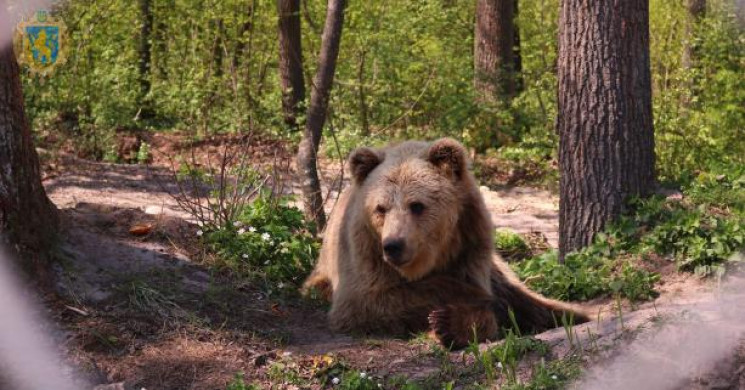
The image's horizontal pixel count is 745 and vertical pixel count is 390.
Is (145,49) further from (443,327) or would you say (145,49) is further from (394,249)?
(443,327)

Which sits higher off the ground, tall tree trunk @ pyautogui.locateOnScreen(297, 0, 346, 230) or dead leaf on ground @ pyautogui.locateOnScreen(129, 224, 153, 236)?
tall tree trunk @ pyautogui.locateOnScreen(297, 0, 346, 230)

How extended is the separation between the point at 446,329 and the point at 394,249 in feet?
1.68

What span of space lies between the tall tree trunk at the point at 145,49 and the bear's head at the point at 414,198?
369 inches

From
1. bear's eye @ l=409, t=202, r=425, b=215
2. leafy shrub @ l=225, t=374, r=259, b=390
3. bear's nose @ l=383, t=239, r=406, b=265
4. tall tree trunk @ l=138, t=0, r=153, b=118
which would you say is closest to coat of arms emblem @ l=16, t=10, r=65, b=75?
tall tree trunk @ l=138, t=0, r=153, b=118

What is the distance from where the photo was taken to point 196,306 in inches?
211

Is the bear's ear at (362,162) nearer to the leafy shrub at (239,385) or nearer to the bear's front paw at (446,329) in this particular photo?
the bear's front paw at (446,329)

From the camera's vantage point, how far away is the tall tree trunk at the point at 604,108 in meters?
6.52

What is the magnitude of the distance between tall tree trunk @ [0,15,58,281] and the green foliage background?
4990 millimetres

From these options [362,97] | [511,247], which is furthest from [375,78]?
[511,247]

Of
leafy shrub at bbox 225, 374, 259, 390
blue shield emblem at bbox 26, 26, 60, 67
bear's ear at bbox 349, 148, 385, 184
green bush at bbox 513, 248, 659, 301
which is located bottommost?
green bush at bbox 513, 248, 659, 301

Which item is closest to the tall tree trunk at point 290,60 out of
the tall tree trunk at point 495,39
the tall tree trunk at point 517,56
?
the tall tree trunk at point 495,39

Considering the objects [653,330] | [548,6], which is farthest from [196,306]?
[548,6]

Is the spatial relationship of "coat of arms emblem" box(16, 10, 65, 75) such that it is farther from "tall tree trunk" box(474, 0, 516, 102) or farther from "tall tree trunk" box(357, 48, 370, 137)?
"tall tree trunk" box(474, 0, 516, 102)

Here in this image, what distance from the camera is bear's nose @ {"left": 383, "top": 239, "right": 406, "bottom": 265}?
494cm
